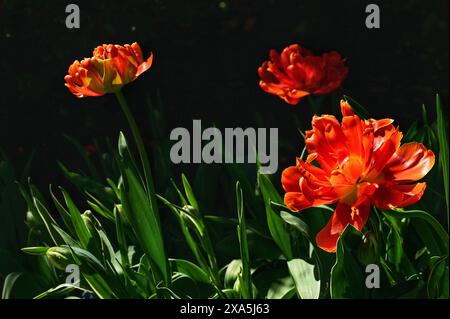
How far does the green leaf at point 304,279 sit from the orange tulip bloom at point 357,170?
0.31m

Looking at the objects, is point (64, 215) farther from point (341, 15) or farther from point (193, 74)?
point (341, 15)

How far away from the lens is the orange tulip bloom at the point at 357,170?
5.49 ft

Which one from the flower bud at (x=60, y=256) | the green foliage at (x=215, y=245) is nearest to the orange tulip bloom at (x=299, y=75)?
the green foliage at (x=215, y=245)

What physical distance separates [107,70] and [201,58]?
1.54 metres

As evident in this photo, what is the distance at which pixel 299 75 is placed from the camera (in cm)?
243

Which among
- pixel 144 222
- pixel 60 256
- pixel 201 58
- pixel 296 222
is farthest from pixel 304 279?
pixel 201 58

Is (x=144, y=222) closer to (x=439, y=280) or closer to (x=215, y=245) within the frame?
(x=215, y=245)

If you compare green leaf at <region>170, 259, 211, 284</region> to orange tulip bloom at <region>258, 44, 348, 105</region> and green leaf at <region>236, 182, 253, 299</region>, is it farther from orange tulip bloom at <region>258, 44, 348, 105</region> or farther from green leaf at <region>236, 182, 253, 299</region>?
orange tulip bloom at <region>258, 44, 348, 105</region>

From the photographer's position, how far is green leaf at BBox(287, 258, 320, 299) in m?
1.97

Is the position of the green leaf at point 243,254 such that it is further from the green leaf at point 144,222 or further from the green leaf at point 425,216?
the green leaf at point 425,216

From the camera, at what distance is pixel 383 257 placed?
2080 millimetres

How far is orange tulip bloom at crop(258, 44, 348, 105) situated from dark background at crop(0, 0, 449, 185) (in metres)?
0.43
